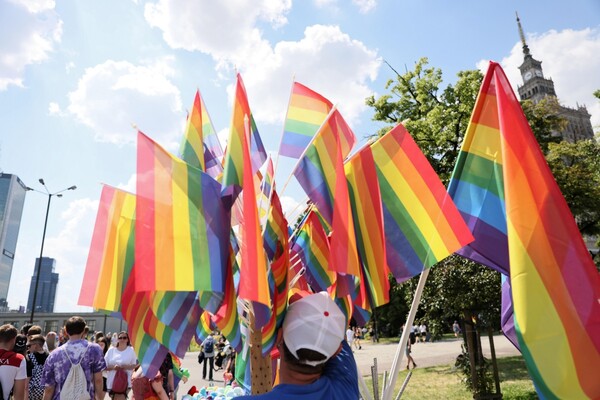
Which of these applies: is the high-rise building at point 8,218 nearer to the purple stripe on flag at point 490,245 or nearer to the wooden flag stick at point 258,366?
the wooden flag stick at point 258,366

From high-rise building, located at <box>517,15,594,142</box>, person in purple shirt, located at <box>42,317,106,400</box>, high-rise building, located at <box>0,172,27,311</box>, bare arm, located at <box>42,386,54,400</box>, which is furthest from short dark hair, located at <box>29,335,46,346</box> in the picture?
high-rise building, located at <box>0,172,27,311</box>

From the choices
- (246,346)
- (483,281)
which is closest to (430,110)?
(483,281)

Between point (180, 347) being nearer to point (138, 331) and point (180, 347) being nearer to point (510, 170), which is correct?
point (138, 331)

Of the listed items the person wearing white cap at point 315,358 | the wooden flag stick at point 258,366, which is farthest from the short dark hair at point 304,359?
the wooden flag stick at point 258,366

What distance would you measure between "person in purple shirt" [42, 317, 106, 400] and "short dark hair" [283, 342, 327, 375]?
379 cm

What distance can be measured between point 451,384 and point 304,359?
10.8m

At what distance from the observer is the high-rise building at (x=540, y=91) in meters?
81.0

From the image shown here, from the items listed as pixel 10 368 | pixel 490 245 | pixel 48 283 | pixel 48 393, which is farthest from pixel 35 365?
pixel 48 283

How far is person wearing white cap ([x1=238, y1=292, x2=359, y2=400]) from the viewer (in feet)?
6.01

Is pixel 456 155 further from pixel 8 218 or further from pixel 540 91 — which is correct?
pixel 8 218

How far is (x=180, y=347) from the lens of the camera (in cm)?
251

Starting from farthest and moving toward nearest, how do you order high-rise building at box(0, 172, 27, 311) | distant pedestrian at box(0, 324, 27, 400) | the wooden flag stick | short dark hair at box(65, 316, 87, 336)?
high-rise building at box(0, 172, 27, 311)
short dark hair at box(65, 316, 87, 336)
distant pedestrian at box(0, 324, 27, 400)
the wooden flag stick

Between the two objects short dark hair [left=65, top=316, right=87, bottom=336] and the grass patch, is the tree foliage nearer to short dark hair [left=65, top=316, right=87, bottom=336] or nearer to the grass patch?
the grass patch

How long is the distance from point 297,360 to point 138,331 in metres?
1.15
